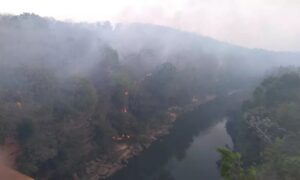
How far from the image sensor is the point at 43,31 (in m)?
39.6

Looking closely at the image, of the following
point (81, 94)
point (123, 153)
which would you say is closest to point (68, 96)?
point (81, 94)

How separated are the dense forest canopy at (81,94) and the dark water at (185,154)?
2492 millimetres

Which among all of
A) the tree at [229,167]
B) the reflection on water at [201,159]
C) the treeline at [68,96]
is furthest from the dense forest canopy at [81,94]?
the reflection on water at [201,159]

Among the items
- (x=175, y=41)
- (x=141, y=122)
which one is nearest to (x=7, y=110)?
(x=141, y=122)

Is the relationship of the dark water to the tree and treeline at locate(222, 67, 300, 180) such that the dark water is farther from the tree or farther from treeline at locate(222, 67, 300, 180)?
the tree

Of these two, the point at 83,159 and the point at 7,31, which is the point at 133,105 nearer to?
the point at 83,159

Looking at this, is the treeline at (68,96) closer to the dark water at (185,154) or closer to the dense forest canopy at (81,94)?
Result: the dense forest canopy at (81,94)

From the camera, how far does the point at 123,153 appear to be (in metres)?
30.3

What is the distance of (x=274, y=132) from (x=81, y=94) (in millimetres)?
14869

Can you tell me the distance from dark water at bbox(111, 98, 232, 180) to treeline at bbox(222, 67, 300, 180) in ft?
10.3

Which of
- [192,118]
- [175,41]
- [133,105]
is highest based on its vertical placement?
[175,41]


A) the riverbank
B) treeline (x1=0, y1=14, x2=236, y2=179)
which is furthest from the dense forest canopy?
the riverbank

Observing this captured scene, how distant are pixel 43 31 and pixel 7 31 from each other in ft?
13.8

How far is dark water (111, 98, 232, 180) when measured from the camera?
90.7 feet
